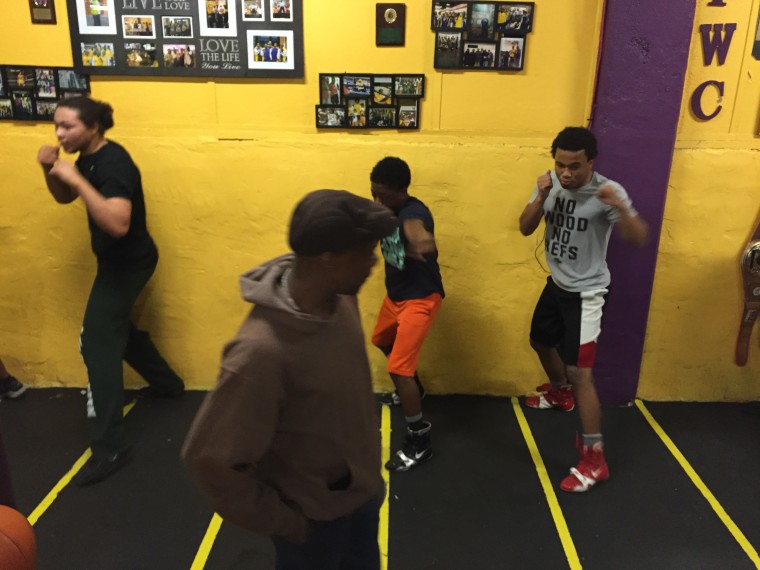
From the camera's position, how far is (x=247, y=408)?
142 centimetres

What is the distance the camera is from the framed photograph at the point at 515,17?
11.4ft

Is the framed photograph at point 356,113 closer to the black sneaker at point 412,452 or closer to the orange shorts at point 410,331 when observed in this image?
the orange shorts at point 410,331

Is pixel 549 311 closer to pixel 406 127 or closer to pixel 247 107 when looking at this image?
pixel 406 127

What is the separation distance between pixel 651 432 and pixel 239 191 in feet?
10.0

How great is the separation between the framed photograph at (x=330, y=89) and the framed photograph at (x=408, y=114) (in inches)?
15.0

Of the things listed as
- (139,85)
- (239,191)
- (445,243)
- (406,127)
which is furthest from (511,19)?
(139,85)

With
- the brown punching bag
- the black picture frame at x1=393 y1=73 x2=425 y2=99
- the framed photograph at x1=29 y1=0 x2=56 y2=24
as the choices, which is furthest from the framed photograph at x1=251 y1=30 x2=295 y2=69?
the brown punching bag

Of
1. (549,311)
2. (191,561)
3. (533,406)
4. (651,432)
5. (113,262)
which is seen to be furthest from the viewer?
(533,406)

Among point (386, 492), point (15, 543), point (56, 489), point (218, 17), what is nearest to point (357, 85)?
point (218, 17)

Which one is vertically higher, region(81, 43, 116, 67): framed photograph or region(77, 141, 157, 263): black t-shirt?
region(81, 43, 116, 67): framed photograph

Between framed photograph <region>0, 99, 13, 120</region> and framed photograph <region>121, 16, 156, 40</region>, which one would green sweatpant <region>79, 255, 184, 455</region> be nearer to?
framed photograph <region>0, 99, 13, 120</region>

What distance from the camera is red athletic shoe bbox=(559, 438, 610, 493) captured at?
126 inches

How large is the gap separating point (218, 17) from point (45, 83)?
3.79ft

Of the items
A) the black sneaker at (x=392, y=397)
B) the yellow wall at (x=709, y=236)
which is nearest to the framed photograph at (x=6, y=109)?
the black sneaker at (x=392, y=397)
